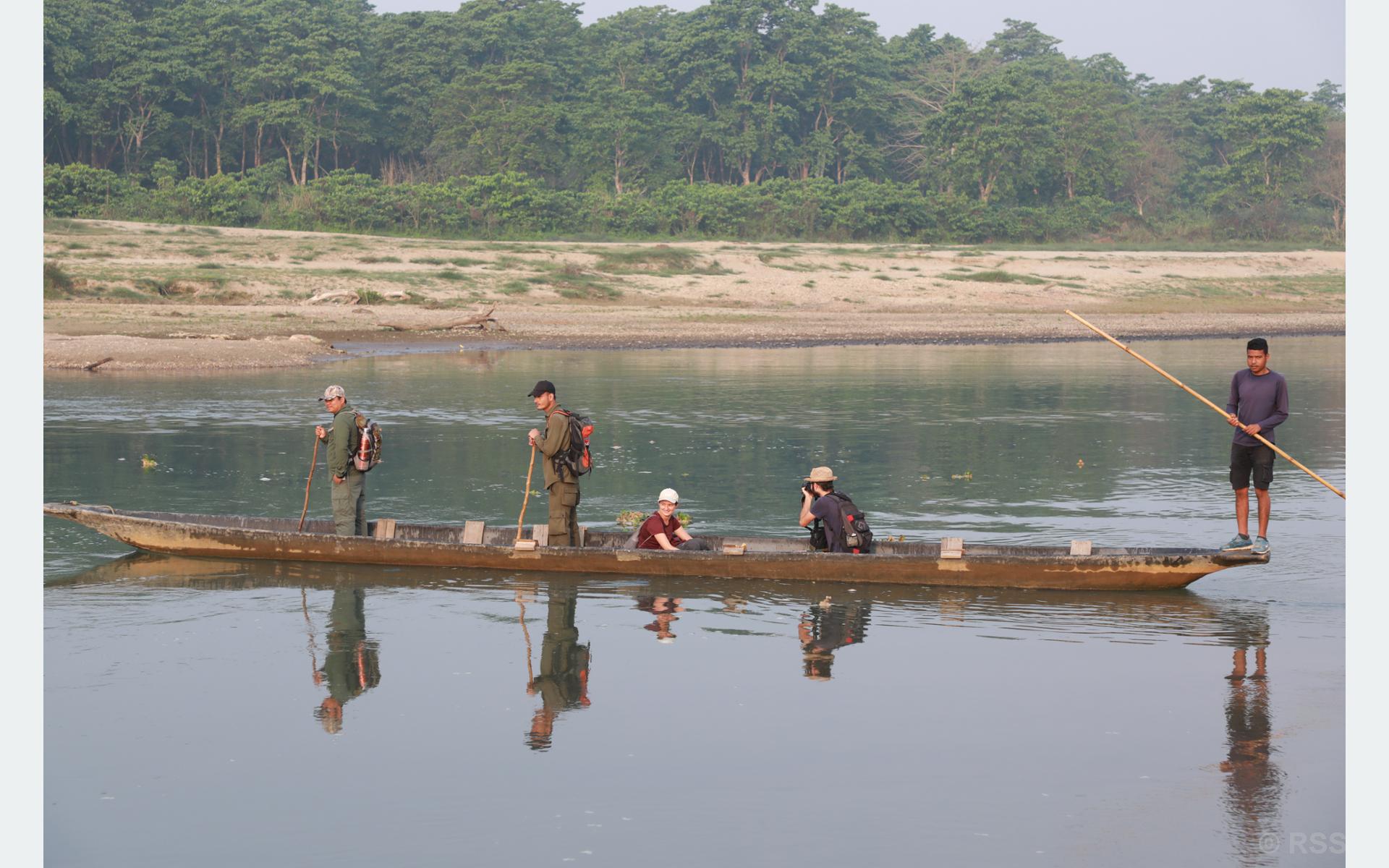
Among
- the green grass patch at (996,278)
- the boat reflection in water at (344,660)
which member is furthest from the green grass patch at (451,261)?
the boat reflection in water at (344,660)

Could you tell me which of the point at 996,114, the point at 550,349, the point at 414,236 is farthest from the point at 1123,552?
the point at 996,114

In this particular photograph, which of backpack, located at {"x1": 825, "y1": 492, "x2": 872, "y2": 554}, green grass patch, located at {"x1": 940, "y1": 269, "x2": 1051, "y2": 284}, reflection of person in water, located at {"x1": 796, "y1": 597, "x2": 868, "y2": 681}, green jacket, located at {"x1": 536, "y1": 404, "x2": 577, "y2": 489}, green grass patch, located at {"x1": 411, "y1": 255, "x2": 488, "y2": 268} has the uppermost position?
green grass patch, located at {"x1": 411, "y1": 255, "x2": 488, "y2": 268}

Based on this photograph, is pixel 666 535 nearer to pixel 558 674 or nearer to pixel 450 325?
pixel 558 674

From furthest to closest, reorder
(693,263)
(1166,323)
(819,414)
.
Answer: (693,263)
(1166,323)
(819,414)

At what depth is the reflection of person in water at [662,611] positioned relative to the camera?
12867 mm

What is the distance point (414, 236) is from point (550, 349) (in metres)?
19.5

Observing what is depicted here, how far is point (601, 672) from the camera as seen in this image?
1173cm

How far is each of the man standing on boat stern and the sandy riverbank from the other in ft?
70.0

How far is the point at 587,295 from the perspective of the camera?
4809 cm

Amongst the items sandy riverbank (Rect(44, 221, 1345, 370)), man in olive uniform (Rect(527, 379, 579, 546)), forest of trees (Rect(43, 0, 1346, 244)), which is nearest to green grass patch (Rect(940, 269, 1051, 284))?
sandy riverbank (Rect(44, 221, 1345, 370))

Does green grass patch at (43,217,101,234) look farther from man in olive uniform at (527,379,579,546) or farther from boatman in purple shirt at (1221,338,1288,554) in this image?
boatman in purple shirt at (1221,338,1288,554)

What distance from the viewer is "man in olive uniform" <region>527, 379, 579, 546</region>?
46.8 feet

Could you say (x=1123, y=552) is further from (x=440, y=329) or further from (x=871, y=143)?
(x=871, y=143)

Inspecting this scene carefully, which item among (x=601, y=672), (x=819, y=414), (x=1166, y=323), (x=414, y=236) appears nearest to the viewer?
(x=601, y=672)
